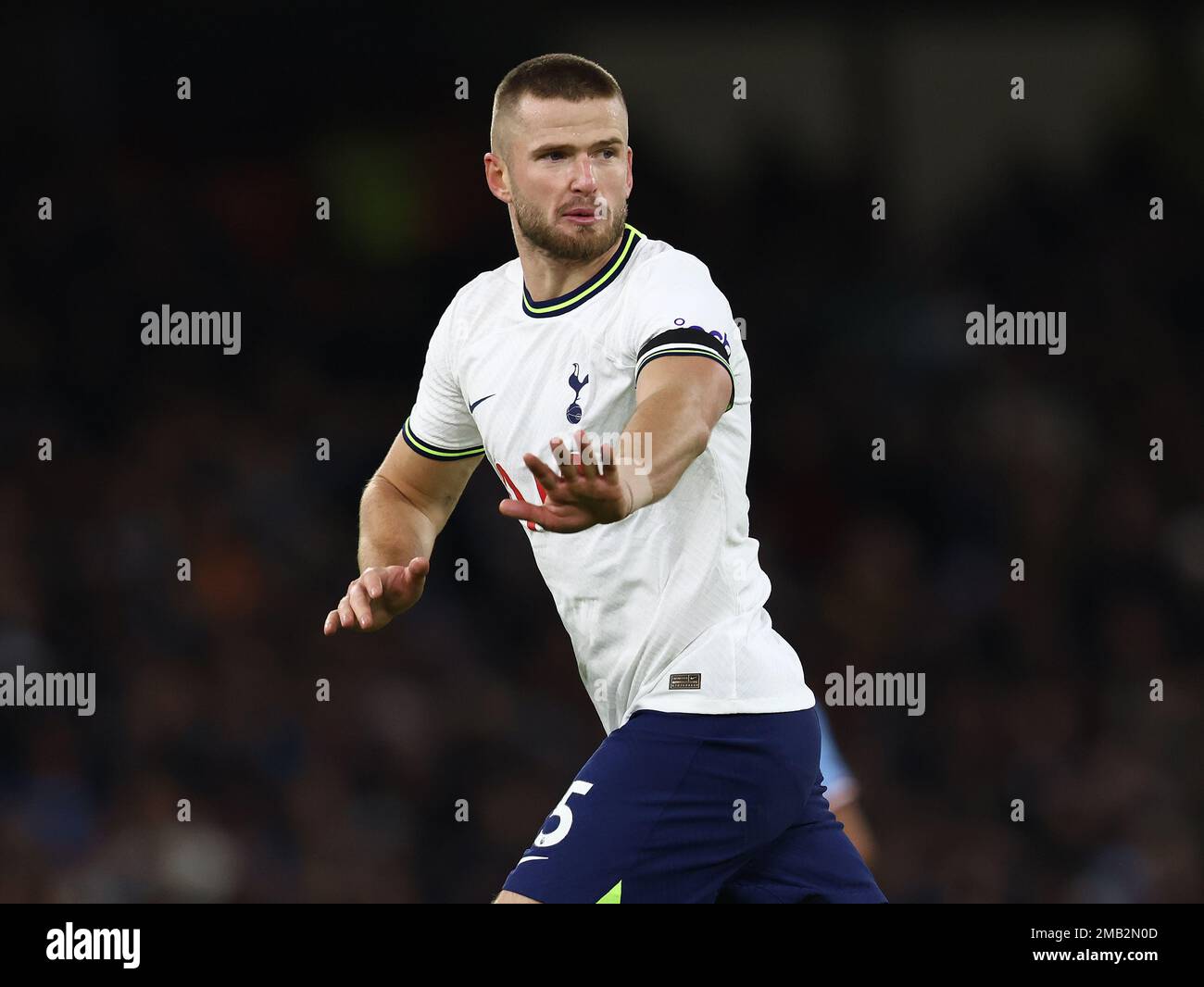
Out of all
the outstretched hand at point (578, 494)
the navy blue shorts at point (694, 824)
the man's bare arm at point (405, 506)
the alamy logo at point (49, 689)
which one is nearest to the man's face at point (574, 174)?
the man's bare arm at point (405, 506)

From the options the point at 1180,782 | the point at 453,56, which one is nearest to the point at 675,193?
the point at 453,56

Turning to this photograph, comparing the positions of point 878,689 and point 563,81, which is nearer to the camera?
point 563,81

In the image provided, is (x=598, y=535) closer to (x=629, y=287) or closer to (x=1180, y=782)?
(x=629, y=287)

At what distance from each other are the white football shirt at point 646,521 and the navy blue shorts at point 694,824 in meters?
0.08

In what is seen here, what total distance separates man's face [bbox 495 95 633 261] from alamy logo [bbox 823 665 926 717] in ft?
18.6

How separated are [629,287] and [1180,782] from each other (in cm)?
694

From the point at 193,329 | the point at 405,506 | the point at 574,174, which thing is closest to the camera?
the point at 574,174

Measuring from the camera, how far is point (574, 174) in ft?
14.2

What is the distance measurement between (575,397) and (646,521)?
359 millimetres

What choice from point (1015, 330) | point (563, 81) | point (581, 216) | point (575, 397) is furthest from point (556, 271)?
point (1015, 330)

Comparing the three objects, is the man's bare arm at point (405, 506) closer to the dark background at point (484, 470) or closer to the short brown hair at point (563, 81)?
the short brown hair at point (563, 81)

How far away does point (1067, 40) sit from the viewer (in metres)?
12.8

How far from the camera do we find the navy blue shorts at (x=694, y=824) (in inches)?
158
